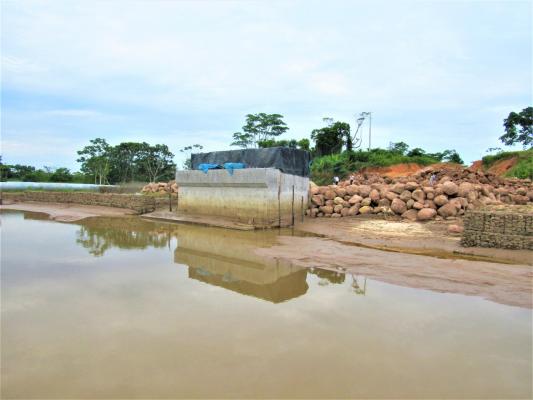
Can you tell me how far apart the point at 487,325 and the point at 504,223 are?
230 inches

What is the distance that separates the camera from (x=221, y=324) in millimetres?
4750

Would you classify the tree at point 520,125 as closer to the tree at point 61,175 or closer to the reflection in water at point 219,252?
the reflection in water at point 219,252

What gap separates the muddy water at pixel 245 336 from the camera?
3.39 metres

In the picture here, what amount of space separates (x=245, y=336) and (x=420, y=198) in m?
11.8

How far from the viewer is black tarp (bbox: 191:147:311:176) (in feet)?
48.1

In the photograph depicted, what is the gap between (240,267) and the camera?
8.22m

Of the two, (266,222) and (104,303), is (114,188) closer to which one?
(266,222)

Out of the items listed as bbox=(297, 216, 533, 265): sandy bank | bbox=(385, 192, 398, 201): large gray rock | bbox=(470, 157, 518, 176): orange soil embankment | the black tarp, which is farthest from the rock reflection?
bbox=(470, 157, 518, 176): orange soil embankment

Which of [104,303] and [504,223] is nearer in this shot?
[104,303]

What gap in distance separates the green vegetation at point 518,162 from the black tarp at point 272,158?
52.9ft

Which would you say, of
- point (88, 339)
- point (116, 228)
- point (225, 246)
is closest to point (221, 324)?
point (88, 339)

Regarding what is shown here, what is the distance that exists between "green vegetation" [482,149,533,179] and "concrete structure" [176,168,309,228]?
52.6 feet

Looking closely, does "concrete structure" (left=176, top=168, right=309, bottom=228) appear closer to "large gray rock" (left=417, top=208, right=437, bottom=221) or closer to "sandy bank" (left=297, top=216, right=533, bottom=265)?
"sandy bank" (left=297, top=216, right=533, bottom=265)

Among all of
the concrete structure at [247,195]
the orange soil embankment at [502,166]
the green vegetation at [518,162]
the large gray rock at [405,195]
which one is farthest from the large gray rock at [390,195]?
the orange soil embankment at [502,166]
